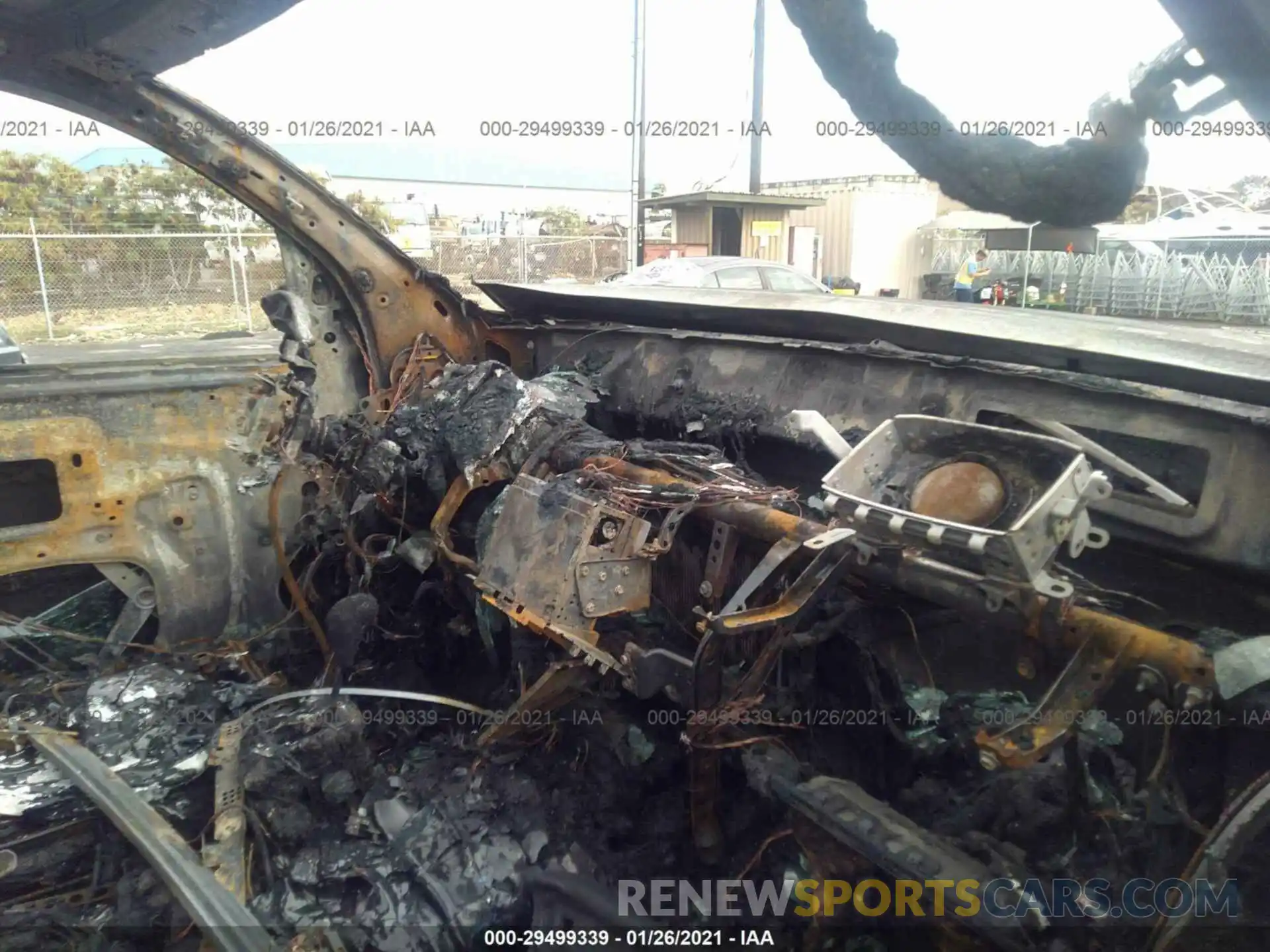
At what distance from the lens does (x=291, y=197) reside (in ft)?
9.74

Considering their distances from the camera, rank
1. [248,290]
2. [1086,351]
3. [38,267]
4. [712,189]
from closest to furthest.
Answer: [1086,351], [38,267], [248,290], [712,189]

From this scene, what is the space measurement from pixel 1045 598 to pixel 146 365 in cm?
302

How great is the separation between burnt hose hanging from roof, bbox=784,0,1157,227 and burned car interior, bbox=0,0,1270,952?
0.65 feet

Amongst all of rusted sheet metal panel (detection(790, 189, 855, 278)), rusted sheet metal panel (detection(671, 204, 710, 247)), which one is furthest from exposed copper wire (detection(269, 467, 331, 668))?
rusted sheet metal panel (detection(790, 189, 855, 278))

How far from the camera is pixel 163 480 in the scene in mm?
2844

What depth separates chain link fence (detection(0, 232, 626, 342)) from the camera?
10945 mm

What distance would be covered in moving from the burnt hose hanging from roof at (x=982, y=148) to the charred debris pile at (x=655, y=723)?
1.54ft

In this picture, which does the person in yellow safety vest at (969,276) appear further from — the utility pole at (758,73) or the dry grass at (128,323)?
the dry grass at (128,323)

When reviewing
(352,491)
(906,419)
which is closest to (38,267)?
(352,491)

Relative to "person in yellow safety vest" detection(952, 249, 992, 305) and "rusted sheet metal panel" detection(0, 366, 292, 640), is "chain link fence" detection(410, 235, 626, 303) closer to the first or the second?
"person in yellow safety vest" detection(952, 249, 992, 305)

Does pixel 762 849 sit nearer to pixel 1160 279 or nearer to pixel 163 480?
pixel 163 480

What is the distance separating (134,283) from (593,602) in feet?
40.6

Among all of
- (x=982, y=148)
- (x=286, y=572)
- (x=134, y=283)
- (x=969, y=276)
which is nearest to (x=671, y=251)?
(x=969, y=276)

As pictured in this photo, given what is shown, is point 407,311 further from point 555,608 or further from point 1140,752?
point 1140,752
